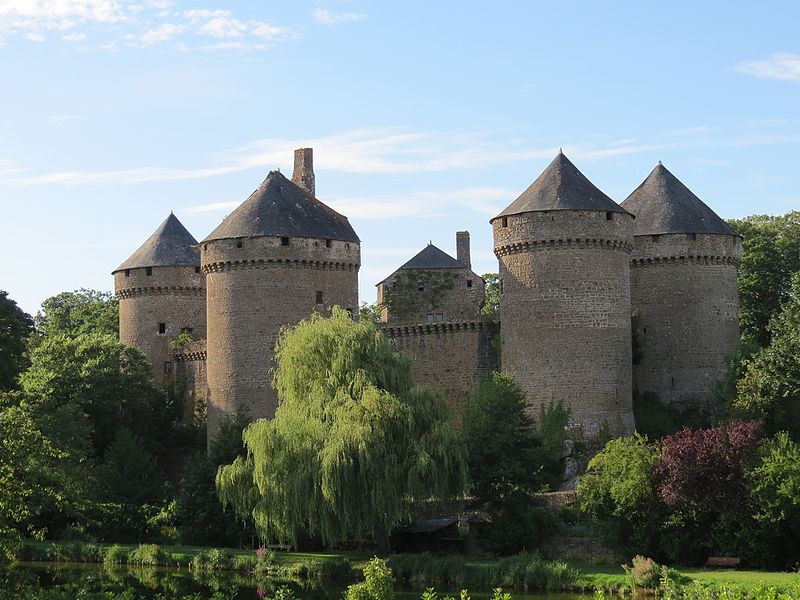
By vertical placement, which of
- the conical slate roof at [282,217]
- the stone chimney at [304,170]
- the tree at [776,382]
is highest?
the stone chimney at [304,170]

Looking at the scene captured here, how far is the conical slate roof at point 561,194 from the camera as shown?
1489 inches

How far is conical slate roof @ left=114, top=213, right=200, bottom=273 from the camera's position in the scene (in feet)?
157

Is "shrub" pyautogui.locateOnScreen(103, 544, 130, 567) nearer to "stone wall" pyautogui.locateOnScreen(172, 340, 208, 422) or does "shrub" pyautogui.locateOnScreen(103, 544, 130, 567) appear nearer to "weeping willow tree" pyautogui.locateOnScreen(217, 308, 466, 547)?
"weeping willow tree" pyautogui.locateOnScreen(217, 308, 466, 547)

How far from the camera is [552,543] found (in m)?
32.9

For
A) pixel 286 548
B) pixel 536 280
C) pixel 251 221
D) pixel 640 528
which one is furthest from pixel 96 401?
pixel 640 528

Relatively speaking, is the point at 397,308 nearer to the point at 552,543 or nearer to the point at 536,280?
the point at 536,280

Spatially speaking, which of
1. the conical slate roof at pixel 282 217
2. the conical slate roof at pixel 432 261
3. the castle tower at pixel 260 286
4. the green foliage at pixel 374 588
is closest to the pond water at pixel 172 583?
the green foliage at pixel 374 588

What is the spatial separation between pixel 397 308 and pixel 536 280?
685 cm

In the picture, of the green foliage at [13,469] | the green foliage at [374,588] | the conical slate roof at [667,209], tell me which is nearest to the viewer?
the green foliage at [13,469]

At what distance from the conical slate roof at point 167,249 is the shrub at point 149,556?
46.9 feet

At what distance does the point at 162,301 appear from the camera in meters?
47.8

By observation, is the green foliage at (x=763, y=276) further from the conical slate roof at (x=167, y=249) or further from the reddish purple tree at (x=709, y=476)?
the conical slate roof at (x=167, y=249)

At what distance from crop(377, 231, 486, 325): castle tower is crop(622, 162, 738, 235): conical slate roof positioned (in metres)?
5.22

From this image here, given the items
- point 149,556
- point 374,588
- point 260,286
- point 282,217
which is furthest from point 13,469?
point 282,217
